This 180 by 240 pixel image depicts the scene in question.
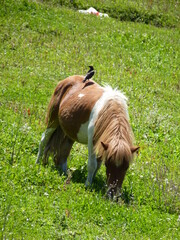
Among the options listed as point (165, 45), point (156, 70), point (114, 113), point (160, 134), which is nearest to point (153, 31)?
point (165, 45)

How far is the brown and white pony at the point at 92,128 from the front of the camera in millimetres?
8023

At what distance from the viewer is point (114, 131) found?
27.1 feet

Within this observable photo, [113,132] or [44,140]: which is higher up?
[113,132]

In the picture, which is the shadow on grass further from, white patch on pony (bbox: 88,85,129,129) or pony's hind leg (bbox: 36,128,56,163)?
white patch on pony (bbox: 88,85,129,129)

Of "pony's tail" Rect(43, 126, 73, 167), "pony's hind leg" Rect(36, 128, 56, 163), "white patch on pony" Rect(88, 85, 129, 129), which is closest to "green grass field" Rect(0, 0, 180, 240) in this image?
"pony's hind leg" Rect(36, 128, 56, 163)

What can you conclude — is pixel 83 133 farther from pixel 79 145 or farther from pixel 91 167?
pixel 79 145

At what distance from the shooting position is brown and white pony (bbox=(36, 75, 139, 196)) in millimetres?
8023

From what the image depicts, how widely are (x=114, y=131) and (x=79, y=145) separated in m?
3.20

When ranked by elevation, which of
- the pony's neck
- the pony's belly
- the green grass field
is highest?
the pony's neck

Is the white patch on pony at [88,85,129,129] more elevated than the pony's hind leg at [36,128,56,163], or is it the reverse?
the white patch on pony at [88,85,129,129]

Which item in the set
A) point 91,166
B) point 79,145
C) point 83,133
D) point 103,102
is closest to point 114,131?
point 103,102

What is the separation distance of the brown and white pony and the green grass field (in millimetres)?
340

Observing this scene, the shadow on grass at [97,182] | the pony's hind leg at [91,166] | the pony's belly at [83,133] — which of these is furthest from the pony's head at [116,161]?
the pony's belly at [83,133]

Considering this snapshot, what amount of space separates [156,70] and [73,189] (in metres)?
10.6
